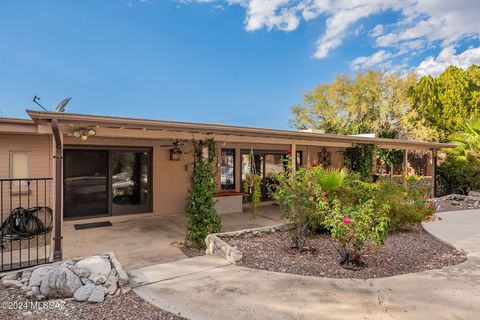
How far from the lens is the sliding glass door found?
7711mm

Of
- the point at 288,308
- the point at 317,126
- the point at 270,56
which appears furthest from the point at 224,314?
the point at 317,126

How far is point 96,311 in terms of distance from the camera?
118 inches

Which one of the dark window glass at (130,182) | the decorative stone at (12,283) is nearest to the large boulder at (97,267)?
the decorative stone at (12,283)

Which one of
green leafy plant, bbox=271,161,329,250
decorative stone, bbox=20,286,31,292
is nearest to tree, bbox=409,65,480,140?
green leafy plant, bbox=271,161,329,250

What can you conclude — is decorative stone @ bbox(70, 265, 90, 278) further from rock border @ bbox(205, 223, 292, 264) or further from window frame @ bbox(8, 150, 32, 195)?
window frame @ bbox(8, 150, 32, 195)

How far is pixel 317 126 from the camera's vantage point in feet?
79.6

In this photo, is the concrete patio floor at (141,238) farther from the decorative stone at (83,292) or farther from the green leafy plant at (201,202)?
the decorative stone at (83,292)

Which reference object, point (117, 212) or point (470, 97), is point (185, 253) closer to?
point (117, 212)

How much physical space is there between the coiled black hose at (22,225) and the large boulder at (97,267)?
3.29 metres

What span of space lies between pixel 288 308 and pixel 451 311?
68.5 inches

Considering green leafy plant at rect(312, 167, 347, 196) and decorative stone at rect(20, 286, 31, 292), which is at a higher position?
green leafy plant at rect(312, 167, 347, 196)

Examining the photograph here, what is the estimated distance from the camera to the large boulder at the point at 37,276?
344cm

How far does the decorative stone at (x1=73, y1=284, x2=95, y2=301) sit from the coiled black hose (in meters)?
3.78

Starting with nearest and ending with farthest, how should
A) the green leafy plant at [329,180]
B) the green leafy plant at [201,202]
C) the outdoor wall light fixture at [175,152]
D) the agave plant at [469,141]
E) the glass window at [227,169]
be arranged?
the green leafy plant at [329,180], the green leafy plant at [201,202], the outdoor wall light fixture at [175,152], the glass window at [227,169], the agave plant at [469,141]
